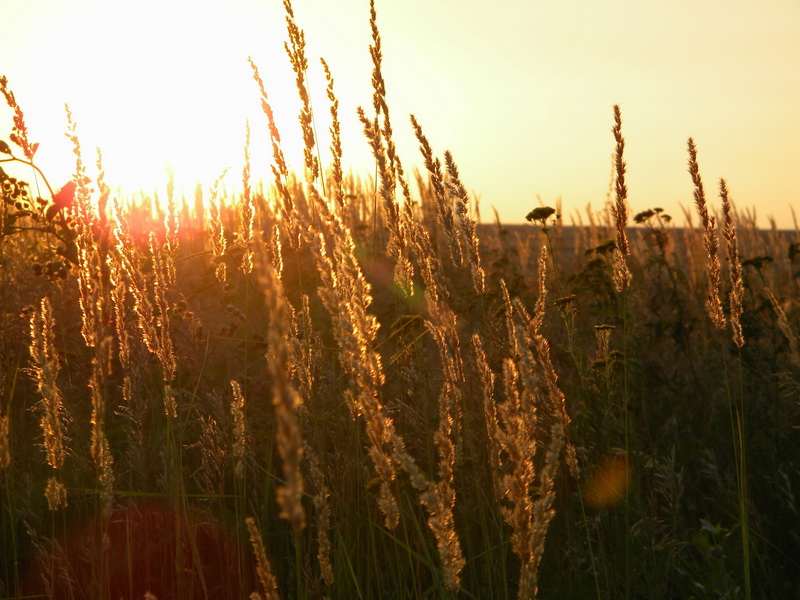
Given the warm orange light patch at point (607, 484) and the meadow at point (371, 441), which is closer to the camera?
the meadow at point (371, 441)

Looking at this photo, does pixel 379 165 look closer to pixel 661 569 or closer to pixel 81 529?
pixel 661 569

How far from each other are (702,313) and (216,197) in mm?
4356

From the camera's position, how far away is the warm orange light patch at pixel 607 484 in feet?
8.04

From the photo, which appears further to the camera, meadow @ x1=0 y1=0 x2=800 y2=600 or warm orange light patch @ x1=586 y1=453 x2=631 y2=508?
warm orange light patch @ x1=586 y1=453 x2=631 y2=508

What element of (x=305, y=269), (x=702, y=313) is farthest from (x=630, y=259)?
(x=305, y=269)

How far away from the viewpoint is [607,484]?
2533 millimetres

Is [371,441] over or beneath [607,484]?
over

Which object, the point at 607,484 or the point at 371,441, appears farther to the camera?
the point at 607,484

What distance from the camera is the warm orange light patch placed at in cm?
245

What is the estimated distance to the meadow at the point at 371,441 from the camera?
1521 mm

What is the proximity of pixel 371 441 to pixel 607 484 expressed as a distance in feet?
4.77

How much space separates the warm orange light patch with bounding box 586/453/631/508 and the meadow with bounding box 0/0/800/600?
18mm

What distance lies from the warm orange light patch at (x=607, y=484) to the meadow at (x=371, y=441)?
0.7 inches

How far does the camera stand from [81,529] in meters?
2.82
